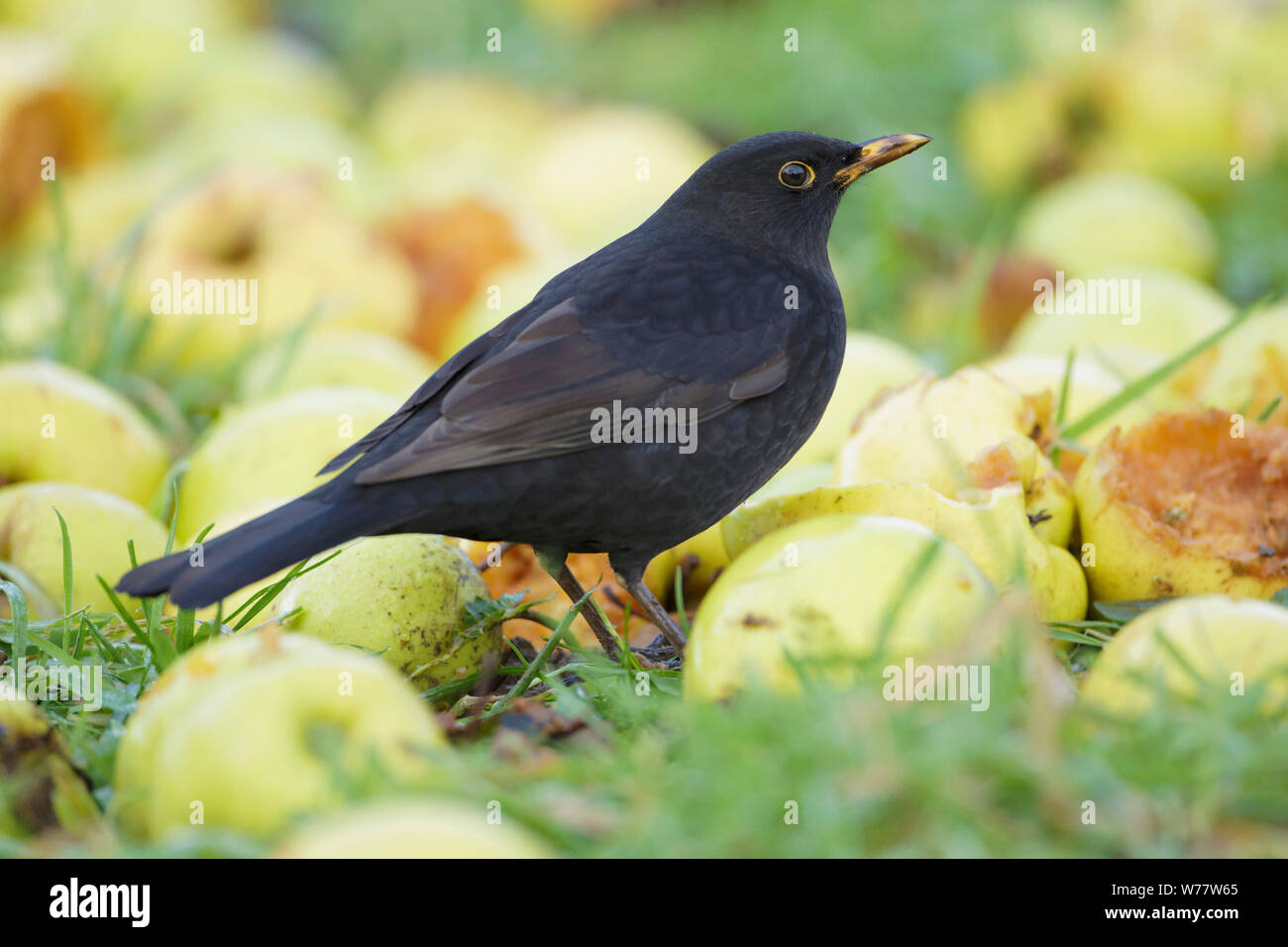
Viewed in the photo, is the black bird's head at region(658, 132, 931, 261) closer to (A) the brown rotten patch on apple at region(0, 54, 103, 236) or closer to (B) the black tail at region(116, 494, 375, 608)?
(B) the black tail at region(116, 494, 375, 608)

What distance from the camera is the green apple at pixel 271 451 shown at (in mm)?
3139

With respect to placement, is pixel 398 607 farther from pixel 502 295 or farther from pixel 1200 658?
pixel 502 295

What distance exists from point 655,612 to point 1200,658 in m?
1.08

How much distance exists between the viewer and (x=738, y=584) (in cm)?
194

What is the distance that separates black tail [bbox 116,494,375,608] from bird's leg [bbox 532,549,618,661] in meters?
0.50

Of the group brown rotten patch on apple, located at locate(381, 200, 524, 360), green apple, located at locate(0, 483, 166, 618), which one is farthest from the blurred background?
green apple, located at locate(0, 483, 166, 618)

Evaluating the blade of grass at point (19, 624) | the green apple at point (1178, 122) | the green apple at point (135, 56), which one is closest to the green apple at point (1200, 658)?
the blade of grass at point (19, 624)

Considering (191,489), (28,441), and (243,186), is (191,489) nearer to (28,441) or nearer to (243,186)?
(28,441)

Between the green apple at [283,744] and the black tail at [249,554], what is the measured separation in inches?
14.5

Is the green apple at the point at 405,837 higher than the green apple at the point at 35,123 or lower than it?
lower

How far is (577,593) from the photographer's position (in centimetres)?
266

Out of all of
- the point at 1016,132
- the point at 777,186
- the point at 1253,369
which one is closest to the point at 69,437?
the point at 777,186

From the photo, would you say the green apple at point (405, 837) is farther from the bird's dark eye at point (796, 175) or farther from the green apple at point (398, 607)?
the bird's dark eye at point (796, 175)
